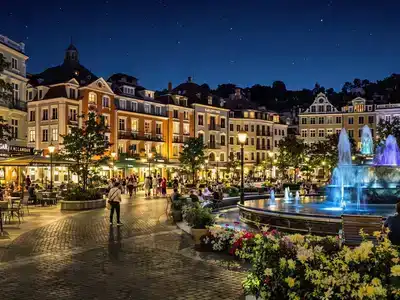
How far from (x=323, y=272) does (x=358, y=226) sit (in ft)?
18.2

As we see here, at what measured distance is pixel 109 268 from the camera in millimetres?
10891

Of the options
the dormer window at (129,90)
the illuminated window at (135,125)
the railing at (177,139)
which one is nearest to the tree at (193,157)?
the illuminated window at (135,125)

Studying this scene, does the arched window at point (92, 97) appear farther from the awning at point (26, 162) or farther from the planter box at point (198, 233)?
the planter box at point (198, 233)

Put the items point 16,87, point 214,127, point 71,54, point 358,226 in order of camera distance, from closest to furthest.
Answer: point 358,226
point 16,87
point 71,54
point 214,127

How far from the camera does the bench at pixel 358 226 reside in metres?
10.5

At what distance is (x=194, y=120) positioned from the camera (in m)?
75.9

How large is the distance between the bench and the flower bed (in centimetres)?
420

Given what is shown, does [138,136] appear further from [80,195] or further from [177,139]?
[80,195]

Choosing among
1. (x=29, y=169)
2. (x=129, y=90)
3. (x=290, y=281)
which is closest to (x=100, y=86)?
(x=129, y=90)

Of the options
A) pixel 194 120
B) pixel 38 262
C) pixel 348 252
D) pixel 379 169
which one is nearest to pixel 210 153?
pixel 194 120

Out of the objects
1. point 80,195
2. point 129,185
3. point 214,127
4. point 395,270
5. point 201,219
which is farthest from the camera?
point 214,127

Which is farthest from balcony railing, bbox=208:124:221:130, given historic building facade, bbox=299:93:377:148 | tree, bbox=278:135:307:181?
historic building facade, bbox=299:93:377:148

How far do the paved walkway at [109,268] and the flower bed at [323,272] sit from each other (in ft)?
7.45

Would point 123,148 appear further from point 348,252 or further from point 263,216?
point 348,252
